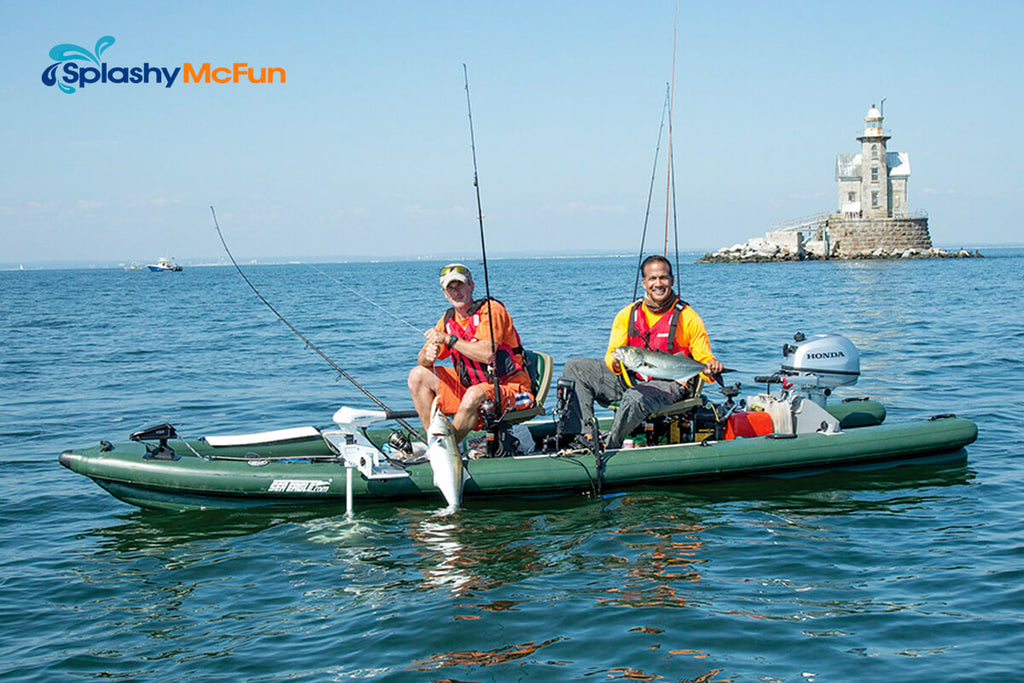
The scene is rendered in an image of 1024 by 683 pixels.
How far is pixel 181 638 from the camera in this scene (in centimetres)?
507

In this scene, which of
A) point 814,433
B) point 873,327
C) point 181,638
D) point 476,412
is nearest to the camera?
point 181,638

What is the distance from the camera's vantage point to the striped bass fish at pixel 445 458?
6.57 m

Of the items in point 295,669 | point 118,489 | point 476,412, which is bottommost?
point 295,669

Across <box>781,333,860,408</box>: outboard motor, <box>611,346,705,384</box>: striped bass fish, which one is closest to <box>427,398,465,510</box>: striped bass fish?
<box>611,346,705,384</box>: striped bass fish

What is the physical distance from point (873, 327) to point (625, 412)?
16.3 metres

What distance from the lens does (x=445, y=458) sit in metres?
6.61

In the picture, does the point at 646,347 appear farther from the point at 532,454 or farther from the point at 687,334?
the point at 532,454

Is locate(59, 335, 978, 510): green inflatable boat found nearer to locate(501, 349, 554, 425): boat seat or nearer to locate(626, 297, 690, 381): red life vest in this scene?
locate(501, 349, 554, 425): boat seat

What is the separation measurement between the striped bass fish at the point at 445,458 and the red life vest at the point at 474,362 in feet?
1.39

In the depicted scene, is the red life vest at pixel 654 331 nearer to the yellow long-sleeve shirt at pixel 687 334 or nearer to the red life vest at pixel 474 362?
the yellow long-sleeve shirt at pixel 687 334

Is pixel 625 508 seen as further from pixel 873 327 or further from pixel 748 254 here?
pixel 748 254

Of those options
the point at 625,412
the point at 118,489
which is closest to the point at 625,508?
the point at 625,412

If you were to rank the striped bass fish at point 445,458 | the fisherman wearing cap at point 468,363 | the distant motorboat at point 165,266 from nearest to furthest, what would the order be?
the striped bass fish at point 445,458
the fisherman wearing cap at point 468,363
the distant motorboat at point 165,266

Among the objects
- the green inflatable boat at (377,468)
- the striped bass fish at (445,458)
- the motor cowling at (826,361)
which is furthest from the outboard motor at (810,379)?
the striped bass fish at (445,458)
